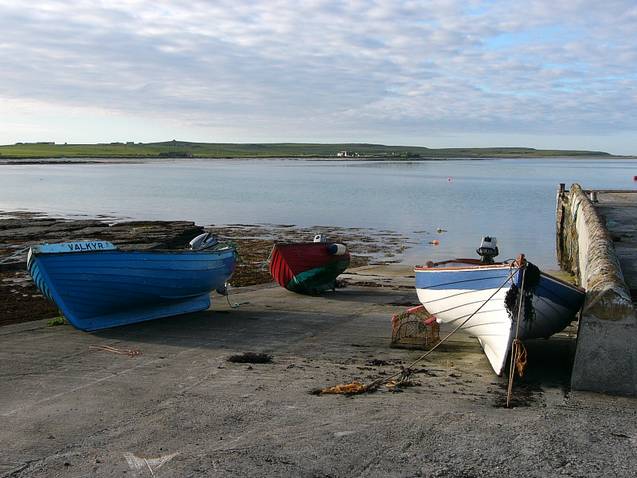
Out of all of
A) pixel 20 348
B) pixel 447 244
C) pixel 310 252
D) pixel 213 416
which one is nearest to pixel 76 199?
pixel 447 244

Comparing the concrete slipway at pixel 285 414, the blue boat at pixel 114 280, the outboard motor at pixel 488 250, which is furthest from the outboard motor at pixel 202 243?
the outboard motor at pixel 488 250

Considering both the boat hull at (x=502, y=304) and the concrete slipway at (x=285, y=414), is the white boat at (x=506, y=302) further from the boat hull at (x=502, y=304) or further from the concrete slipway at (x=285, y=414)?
the concrete slipway at (x=285, y=414)

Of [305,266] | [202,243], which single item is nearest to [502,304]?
[202,243]

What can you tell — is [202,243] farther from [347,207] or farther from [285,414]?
[347,207]

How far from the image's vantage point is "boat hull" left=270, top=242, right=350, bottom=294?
15977 mm

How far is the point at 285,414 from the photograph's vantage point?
720cm

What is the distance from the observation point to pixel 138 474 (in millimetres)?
5816

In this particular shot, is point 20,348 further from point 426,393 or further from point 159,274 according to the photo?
point 426,393

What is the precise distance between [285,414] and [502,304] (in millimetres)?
3091

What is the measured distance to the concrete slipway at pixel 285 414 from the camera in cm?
602

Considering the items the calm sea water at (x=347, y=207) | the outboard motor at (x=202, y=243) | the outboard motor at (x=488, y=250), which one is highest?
the outboard motor at (x=488, y=250)

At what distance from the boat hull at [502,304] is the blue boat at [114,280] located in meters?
4.93

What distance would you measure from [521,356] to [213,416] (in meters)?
3.63

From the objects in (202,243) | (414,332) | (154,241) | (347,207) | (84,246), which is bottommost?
(347,207)
